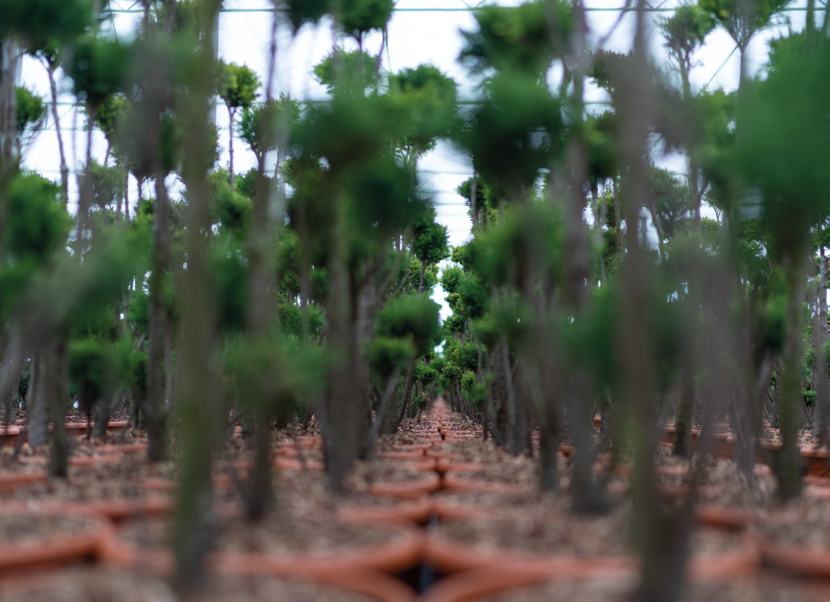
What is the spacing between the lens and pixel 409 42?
944cm

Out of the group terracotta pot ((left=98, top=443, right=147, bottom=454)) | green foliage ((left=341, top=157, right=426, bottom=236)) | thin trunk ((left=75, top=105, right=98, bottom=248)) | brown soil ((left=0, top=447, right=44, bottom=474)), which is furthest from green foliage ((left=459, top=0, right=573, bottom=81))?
terracotta pot ((left=98, top=443, right=147, bottom=454))

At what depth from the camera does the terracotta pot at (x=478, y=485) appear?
4.27 metres

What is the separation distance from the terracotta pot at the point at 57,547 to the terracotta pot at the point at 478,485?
80.6 inches

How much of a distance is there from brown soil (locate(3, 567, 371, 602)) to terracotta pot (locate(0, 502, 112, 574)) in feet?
0.86

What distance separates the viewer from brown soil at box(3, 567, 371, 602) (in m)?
2.21

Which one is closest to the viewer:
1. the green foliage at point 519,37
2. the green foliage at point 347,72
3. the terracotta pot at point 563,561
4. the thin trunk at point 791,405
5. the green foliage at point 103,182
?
the terracotta pot at point 563,561

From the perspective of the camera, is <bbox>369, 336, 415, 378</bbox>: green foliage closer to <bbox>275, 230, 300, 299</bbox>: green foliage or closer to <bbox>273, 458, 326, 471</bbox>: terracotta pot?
<bbox>275, 230, 300, 299</bbox>: green foliage

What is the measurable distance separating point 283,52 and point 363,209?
3.84ft

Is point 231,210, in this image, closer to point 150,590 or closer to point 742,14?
point 742,14

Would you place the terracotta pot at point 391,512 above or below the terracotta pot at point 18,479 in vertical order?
below

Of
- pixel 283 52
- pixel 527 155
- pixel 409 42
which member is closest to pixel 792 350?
pixel 527 155

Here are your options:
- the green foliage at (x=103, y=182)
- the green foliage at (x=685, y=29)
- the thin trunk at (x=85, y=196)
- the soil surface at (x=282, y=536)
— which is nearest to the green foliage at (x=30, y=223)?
the thin trunk at (x=85, y=196)

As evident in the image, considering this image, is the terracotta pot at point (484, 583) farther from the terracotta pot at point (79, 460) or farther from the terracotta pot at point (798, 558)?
the terracotta pot at point (79, 460)

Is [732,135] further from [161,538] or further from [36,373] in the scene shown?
[36,373]
